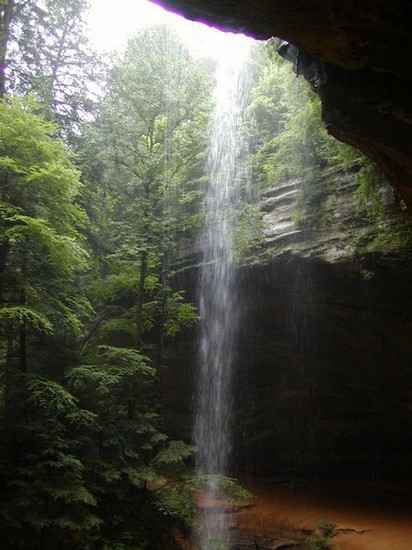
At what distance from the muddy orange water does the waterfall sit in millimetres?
1014

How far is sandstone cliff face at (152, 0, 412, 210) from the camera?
438 cm

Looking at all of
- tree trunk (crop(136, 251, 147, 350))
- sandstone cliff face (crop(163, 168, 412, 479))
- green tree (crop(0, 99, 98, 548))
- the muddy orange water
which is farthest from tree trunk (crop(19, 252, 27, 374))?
the muddy orange water

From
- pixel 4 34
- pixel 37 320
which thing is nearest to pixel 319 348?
pixel 37 320

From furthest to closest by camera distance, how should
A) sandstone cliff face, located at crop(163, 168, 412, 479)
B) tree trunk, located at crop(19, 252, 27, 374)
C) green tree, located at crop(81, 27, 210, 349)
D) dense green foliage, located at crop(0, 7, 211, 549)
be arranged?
green tree, located at crop(81, 27, 210, 349)
sandstone cliff face, located at crop(163, 168, 412, 479)
tree trunk, located at crop(19, 252, 27, 374)
dense green foliage, located at crop(0, 7, 211, 549)

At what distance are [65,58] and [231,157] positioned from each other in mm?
6261

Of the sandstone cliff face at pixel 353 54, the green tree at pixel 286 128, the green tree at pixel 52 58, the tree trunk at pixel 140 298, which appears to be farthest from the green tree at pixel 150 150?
the sandstone cliff face at pixel 353 54

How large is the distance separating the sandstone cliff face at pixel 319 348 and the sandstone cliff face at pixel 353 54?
250 centimetres

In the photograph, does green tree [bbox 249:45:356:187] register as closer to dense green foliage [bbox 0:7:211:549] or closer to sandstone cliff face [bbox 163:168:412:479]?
sandstone cliff face [bbox 163:168:412:479]

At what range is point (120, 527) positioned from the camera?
8.02m

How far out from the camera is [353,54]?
4.94 m

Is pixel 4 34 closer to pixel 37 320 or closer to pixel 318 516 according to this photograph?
pixel 37 320

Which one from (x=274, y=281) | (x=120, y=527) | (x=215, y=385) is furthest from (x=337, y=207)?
(x=120, y=527)

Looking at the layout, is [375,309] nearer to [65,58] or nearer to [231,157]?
[231,157]

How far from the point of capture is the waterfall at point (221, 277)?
1159 cm
